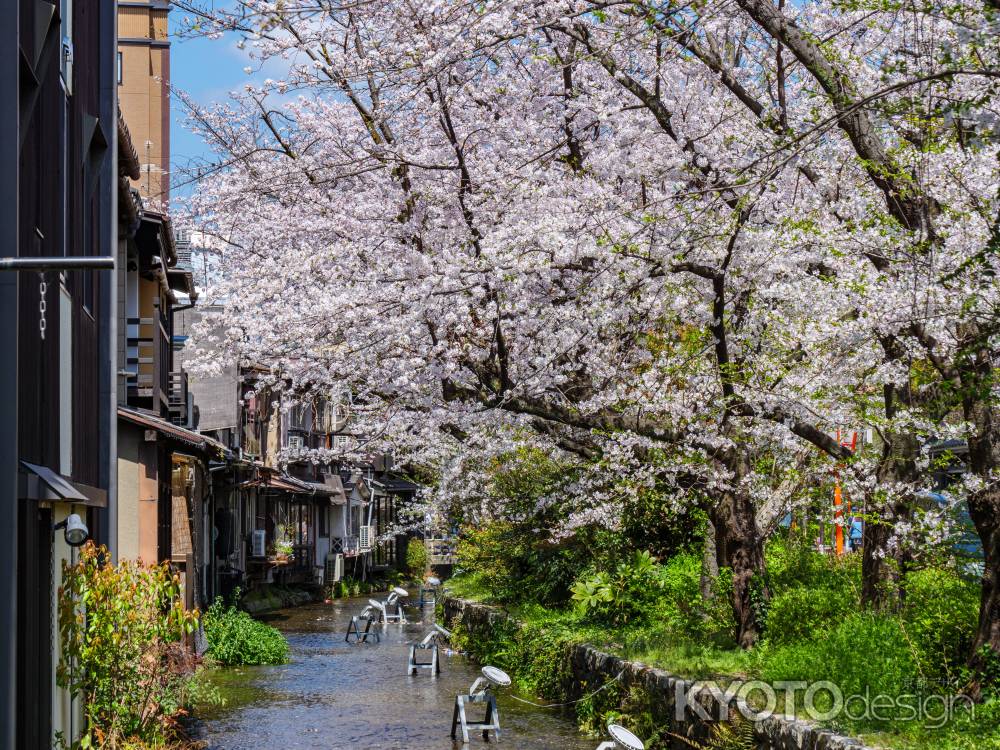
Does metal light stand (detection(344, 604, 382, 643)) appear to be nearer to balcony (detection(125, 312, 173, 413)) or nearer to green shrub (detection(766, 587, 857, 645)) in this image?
balcony (detection(125, 312, 173, 413))

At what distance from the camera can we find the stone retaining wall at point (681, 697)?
371 inches

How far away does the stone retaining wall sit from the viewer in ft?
30.9

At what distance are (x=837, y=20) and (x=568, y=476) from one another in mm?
9437

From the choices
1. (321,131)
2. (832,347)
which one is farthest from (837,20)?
(321,131)

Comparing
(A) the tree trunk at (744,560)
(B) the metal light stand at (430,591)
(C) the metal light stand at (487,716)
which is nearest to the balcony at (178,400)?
(C) the metal light stand at (487,716)

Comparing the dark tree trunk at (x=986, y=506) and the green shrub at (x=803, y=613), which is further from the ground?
the dark tree trunk at (x=986, y=506)

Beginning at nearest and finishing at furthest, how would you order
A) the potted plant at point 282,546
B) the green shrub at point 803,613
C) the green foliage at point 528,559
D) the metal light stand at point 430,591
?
1. the green shrub at point 803,613
2. the green foliage at point 528,559
3. the potted plant at point 282,546
4. the metal light stand at point 430,591

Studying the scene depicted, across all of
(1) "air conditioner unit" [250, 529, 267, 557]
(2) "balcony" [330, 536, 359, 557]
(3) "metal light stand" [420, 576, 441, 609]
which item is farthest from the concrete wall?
(2) "balcony" [330, 536, 359, 557]

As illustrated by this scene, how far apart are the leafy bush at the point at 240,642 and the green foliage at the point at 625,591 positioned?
7.65 m

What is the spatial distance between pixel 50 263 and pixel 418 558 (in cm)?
4851

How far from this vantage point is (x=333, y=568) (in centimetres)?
4722

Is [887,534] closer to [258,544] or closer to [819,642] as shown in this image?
[819,642]
